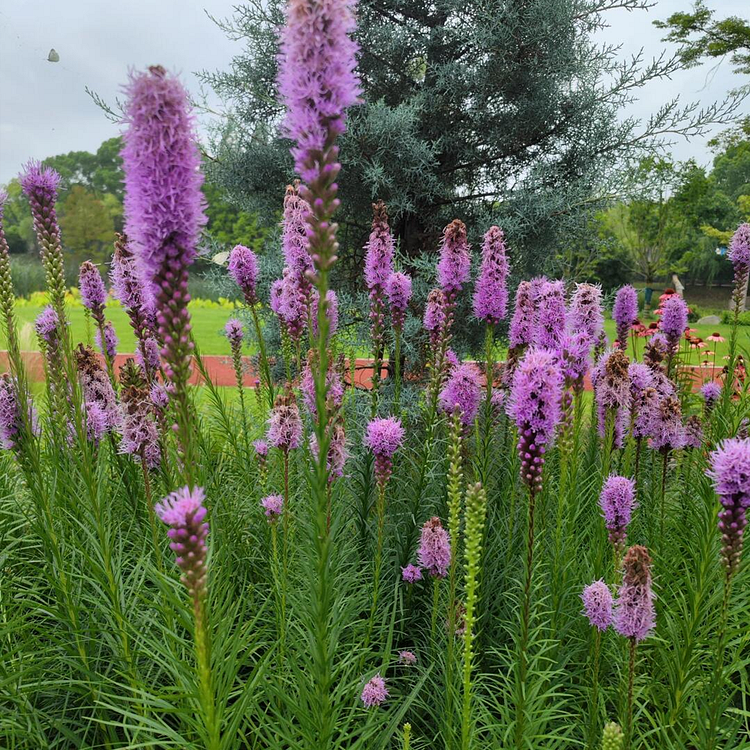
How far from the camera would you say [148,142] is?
56.7 inches

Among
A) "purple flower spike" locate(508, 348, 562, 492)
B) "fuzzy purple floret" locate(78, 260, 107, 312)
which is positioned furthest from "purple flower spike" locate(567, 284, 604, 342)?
"fuzzy purple floret" locate(78, 260, 107, 312)

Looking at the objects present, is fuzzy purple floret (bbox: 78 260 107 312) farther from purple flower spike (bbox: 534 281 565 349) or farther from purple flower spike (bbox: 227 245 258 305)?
purple flower spike (bbox: 534 281 565 349)

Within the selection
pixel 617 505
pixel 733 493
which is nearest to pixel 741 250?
pixel 617 505

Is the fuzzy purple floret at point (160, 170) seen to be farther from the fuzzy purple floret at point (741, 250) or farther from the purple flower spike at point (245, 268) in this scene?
the fuzzy purple floret at point (741, 250)

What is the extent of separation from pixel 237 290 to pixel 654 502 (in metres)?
6.37

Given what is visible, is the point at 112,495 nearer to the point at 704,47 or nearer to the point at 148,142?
the point at 148,142

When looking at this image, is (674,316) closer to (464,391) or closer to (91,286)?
(464,391)

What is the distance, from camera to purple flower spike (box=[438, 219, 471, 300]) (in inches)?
139

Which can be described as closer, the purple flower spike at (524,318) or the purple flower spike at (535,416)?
the purple flower spike at (535,416)

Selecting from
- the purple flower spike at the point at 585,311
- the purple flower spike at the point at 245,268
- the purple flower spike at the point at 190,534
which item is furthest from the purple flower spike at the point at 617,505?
the purple flower spike at the point at 245,268

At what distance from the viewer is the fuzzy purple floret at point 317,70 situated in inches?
51.2

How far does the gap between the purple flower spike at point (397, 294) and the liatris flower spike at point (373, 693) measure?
7.13 ft

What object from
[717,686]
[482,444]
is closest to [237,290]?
[482,444]

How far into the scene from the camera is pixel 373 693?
235cm
